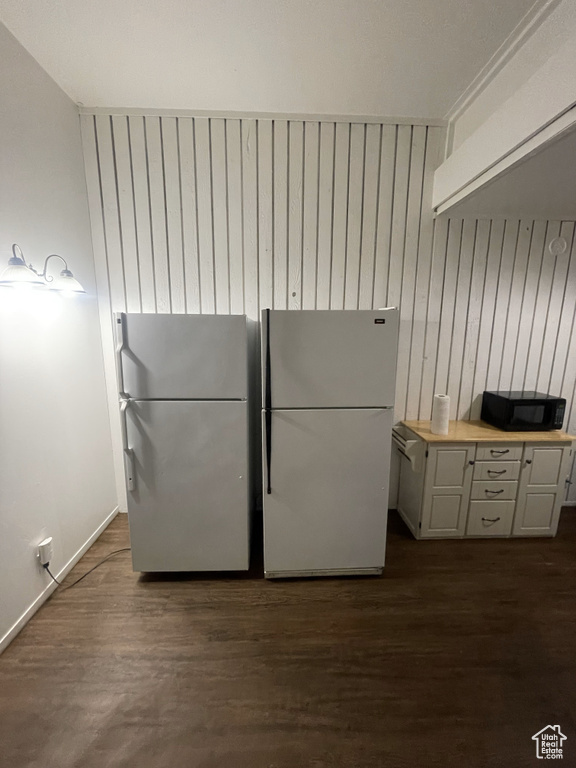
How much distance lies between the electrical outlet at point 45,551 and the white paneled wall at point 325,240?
163 centimetres

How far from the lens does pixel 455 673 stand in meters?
1.46

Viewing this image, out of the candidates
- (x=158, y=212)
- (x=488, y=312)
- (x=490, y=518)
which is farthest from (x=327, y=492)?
(x=158, y=212)

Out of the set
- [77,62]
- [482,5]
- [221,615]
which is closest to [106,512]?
[221,615]

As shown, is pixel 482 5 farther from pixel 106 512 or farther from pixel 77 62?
pixel 106 512

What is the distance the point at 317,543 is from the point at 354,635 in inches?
19.1

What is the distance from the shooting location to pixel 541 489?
7.70 ft

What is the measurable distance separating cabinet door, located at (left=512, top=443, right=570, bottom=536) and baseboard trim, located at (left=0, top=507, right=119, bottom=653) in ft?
10.6

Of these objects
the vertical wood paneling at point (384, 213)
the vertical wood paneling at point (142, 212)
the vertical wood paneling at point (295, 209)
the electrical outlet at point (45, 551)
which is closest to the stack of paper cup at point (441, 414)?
the vertical wood paneling at point (384, 213)

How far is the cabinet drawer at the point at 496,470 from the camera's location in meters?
2.30

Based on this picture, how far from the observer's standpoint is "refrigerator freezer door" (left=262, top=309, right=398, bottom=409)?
172 cm

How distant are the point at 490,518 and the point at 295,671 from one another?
5.95 feet

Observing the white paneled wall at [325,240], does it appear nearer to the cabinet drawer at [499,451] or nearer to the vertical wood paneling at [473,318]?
the vertical wood paneling at [473,318]

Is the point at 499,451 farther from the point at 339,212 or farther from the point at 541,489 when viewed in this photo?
the point at 339,212

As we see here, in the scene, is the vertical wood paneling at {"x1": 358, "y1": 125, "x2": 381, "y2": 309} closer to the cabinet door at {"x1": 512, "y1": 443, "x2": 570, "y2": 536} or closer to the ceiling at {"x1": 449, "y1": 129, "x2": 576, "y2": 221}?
the ceiling at {"x1": 449, "y1": 129, "x2": 576, "y2": 221}
